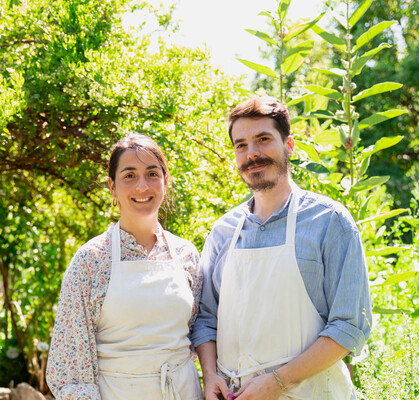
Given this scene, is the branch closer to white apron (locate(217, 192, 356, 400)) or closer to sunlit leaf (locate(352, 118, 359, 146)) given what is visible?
white apron (locate(217, 192, 356, 400))

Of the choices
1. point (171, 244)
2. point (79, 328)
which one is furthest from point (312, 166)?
point (79, 328)

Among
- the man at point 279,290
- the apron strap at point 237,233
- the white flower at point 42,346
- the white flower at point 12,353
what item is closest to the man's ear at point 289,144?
the man at point 279,290

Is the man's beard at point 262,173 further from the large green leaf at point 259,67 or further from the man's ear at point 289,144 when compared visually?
the large green leaf at point 259,67

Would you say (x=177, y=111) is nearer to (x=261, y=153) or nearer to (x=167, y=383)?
(x=261, y=153)

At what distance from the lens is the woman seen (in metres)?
1.69

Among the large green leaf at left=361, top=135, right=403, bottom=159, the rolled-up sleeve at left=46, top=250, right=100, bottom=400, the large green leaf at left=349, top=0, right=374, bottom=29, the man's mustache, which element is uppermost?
the large green leaf at left=349, top=0, right=374, bottom=29

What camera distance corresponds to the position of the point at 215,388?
1794 mm

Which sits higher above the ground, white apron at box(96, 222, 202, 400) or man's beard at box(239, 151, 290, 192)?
man's beard at box(239, 151, 290, 192)

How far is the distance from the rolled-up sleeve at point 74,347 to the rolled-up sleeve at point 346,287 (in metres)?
0.70

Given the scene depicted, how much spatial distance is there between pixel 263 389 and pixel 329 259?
0.43 meters

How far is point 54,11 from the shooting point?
8.79 ft

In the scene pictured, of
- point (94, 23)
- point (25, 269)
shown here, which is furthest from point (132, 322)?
point (25, 269)

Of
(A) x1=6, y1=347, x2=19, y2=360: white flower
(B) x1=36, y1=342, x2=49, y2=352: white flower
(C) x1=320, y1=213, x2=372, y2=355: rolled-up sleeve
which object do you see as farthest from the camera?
(A) x1=6, y1=347, x2=19, y2=360: white flower

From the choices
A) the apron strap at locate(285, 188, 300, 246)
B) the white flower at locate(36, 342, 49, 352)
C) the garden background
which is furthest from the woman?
the white flower at locate(36, 342, 49, 352)
